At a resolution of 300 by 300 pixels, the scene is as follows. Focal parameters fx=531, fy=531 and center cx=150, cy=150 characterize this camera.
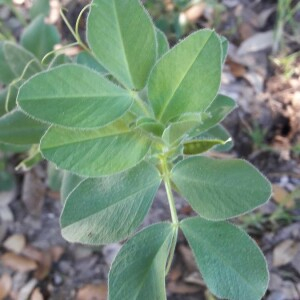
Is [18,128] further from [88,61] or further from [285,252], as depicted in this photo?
[285,252]

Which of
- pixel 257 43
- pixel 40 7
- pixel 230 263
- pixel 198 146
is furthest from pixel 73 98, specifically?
pixel 257 43

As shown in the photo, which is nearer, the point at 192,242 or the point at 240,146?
the point at 192,242

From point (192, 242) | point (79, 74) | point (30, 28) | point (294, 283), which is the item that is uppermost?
point (79, 74)

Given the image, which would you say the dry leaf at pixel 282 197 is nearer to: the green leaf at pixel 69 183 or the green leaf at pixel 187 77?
the green leaf at pixel 69 183

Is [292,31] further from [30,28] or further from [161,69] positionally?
[161,69]

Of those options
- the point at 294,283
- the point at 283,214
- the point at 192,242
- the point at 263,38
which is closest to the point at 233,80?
the point at 263,38

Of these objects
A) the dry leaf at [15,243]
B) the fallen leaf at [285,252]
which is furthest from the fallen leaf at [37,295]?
the fallen leaf at [285,252]
